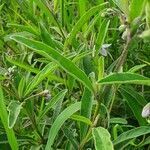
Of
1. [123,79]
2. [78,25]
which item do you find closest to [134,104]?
[78,25]

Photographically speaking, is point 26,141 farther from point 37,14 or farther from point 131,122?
point 37,14

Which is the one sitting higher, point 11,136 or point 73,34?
point 73,34

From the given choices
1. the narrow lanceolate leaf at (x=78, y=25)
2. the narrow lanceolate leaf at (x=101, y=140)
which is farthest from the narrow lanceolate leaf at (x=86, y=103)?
the narrow lanceolate leaf at (x=78, y=25)

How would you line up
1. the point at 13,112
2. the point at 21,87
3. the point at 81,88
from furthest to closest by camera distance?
the point at 81,88
the point at 21,87
the point at 13,112

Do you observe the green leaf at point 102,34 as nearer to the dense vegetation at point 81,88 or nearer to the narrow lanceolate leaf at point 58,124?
the dense vegetation at point 81,88

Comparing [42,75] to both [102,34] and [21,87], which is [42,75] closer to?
[21,87]

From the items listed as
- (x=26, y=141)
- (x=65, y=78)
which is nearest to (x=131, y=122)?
(x=65, y=78)

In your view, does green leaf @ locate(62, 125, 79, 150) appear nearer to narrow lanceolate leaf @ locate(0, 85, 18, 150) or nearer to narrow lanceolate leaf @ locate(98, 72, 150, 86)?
narrow lanceolate leaf @ locate(0, 85, 18, 150)

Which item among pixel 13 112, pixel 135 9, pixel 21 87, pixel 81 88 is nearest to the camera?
pixel 135 9
